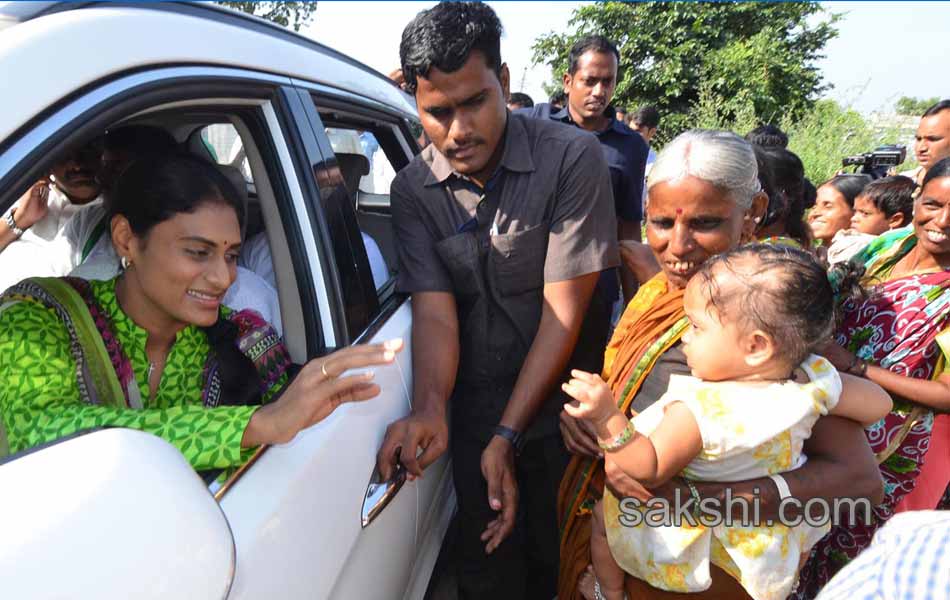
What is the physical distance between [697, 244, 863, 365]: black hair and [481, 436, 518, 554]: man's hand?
0.72 metres

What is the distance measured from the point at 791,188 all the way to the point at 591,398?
152cm

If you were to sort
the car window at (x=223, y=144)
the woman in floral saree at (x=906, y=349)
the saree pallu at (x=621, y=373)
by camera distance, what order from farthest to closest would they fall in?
the car window at (x=223, y=144)
the woman in floral saree at (x=906, y=349)
the saree pallu at (x=621, y=373)

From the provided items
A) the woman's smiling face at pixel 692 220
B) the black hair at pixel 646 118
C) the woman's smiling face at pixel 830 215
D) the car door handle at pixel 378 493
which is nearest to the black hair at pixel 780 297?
the woman's smiling face at pixel 692 220

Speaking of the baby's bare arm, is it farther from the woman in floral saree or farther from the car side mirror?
the car side mirror

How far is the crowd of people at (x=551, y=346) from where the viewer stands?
119cm

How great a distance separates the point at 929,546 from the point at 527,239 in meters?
1.23

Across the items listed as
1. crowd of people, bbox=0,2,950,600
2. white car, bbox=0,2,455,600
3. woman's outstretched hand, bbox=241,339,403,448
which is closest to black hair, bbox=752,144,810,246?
crowd of people, bbox=0,2,950,600

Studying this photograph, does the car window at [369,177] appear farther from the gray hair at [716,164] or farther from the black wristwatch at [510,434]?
the gray hair at [716,164]

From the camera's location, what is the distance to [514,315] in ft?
6.14

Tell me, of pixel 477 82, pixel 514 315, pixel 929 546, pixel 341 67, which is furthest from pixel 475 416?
pixel 929 546

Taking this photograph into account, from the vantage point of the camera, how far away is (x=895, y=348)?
1.79 meters

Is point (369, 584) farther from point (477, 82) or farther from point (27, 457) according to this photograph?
point (477, 82)

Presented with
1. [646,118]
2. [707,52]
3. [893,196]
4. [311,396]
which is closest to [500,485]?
[311,396]

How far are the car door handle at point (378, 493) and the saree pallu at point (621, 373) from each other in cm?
54
